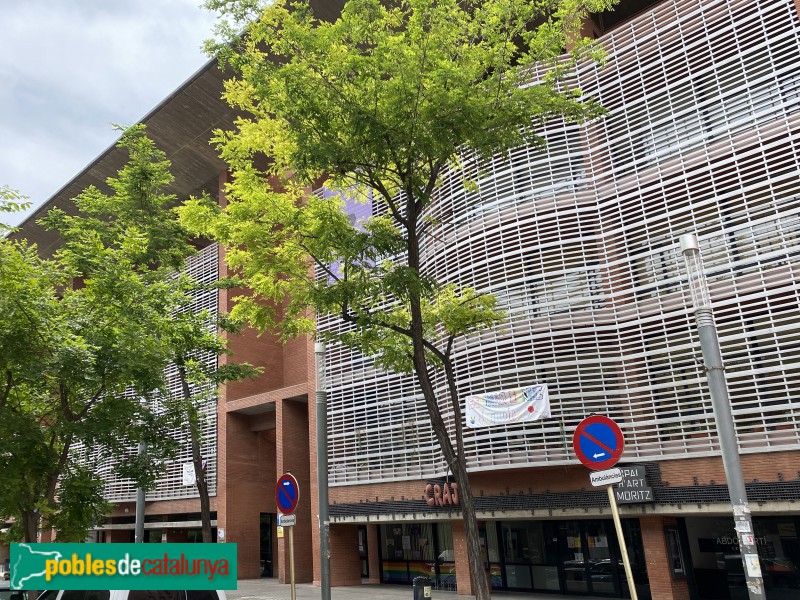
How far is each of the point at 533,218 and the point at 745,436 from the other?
7.58m

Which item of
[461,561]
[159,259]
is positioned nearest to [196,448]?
[159,259]

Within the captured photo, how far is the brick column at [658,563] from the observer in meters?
16.1

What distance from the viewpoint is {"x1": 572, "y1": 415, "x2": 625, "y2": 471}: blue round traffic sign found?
6.75 meters

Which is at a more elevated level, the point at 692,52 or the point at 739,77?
the point at 692,52

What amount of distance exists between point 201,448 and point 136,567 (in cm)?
2864

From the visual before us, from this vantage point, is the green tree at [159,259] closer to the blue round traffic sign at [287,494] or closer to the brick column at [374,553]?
the blue round traffic sign at [287,494]

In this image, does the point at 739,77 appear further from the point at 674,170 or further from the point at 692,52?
the point at 674,170

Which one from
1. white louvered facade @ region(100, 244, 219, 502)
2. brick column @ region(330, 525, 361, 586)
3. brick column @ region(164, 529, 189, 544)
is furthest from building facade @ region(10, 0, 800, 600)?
brick column @ region(164, 529, 189, 544)

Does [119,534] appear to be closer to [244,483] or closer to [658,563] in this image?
[244,483]

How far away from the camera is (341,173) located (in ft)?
38.8

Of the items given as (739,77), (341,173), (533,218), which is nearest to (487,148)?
(341,173)

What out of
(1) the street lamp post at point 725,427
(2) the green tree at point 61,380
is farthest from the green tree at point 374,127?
(1) the street lamp post at point 725,427

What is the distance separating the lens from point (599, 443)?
6.85 metres

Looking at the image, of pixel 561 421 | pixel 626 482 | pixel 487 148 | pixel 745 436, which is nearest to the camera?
pixel 487 148
